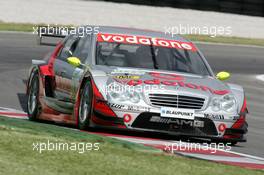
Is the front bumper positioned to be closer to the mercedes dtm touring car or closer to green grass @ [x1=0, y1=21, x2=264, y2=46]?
the mercedes dtm touring car

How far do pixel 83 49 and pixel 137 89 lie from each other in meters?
1.67

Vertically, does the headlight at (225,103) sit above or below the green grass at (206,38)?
below

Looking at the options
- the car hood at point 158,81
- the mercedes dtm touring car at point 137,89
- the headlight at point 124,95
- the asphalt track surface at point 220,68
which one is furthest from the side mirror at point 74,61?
the asphalt track surface at point 220,68

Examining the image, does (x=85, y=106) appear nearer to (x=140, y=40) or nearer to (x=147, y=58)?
(x=147, y=58)

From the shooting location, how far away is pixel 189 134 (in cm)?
1080

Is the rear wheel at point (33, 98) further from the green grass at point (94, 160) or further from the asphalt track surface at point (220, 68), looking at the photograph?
the green grass at point (94, 160)

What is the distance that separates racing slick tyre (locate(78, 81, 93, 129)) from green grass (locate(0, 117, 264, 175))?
816 mm

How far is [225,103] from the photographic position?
11.0 m

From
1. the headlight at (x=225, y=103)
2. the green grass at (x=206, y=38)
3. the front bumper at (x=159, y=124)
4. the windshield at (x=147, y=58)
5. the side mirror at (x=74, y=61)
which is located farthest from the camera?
the green grass at (x=206, y=38)

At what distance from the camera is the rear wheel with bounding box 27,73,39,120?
12.7 meters

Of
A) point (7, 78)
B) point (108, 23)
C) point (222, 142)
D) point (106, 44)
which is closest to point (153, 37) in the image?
point (106, 44)

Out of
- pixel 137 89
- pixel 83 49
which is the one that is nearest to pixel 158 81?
pixel 137 89

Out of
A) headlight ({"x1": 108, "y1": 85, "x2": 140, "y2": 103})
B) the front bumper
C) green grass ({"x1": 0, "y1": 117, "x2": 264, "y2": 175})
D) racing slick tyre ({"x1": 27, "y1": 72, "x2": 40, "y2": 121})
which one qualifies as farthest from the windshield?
green grass ({"x1": 0, "y1": 117, "x2": 264, "y2": 175})

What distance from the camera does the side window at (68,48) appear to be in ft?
41.3
